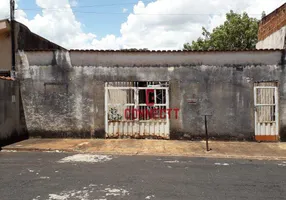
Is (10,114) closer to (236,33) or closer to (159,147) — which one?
(159,147)

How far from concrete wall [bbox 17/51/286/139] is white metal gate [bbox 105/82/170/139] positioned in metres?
0.27

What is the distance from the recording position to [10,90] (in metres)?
11.4

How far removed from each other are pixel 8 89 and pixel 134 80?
4.60 meters

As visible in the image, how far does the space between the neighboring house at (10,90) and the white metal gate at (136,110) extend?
3.36 m

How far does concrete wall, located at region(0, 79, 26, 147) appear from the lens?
10812 mm

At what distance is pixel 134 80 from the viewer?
11742 mm

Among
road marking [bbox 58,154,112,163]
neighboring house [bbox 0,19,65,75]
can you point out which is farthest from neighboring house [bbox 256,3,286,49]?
neighboring house [bbox 0,19,65,75]

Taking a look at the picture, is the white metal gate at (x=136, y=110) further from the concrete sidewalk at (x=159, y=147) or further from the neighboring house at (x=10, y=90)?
the neighboring house at (x=10, y=90)

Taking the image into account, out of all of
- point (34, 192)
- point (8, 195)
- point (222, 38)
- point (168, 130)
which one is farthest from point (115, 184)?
point (222, 38)

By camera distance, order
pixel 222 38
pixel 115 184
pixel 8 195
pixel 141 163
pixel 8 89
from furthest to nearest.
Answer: pixel 222 38 < pixel 8 89 < pixel 141 163 < pixel 115 184 < pixel 8 195

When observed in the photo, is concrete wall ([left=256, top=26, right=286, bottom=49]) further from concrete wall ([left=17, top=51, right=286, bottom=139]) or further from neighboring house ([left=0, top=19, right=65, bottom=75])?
neighboring house ([left=0, top=19, right=65, bottom=75])

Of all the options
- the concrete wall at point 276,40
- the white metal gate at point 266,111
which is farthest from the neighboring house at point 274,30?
the white metal gate at point 266,111

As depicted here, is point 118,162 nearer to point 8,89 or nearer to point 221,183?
point 221,183

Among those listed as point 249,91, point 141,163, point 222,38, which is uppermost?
point 222,38
